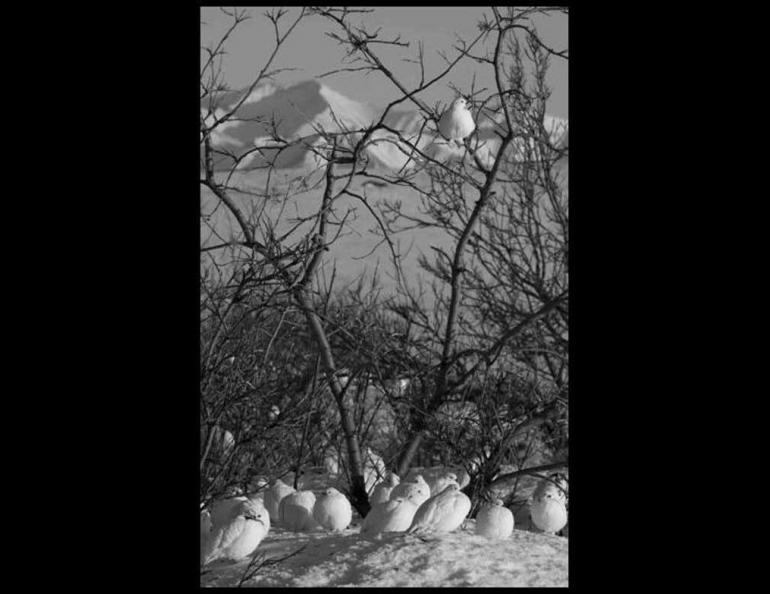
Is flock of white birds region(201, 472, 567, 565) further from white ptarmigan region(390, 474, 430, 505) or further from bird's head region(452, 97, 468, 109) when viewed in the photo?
bird's head region(452, 97, 468, 109)

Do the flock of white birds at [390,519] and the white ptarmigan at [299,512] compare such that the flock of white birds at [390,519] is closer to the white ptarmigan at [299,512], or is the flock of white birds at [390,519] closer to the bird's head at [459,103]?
the white ptarmigan at [299,512]

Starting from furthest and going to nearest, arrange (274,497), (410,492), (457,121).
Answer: (457,121) < (274,497) < (410,492)

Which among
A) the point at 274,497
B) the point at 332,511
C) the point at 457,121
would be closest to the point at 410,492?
the point at 332,511

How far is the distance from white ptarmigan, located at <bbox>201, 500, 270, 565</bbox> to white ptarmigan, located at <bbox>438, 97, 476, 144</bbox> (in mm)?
1355

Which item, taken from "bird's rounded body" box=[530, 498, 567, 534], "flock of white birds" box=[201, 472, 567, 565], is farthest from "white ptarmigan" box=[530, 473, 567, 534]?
"flock of white birds" box=[201, 472, 567, 565]

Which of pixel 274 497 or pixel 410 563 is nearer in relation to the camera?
pixel 410 563

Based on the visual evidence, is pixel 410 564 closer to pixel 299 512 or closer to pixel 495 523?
pixel 495 523

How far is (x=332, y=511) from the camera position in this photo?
2746 millimetres

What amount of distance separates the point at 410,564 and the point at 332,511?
0.54 metres

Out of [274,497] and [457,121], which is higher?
[457,121]

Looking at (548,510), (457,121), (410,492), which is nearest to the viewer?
(410,492)

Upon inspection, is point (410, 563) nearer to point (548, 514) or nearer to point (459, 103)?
point (548, 514)

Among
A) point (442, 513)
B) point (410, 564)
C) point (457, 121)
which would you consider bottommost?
point (410, 564)
